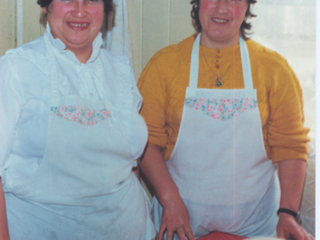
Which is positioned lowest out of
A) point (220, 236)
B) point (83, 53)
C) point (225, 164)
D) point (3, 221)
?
point (220, 236)

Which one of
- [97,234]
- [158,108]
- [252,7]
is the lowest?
[97,234]

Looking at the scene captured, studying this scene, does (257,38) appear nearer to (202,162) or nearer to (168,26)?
(168,26)

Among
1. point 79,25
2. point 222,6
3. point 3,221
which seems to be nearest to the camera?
point 3,221

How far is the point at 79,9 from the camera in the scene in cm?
82

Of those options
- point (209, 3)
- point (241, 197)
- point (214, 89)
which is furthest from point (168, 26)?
point (241, 197)

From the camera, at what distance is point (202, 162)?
3.12 ft

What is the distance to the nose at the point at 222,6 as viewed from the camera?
3.07 feet

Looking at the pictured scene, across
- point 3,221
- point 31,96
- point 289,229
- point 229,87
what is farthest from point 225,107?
point 3,221

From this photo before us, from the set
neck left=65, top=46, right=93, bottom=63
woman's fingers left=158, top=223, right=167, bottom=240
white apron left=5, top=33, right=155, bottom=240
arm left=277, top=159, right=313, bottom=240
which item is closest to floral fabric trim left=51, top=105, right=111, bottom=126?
white apron left=5, top=33, right=155, bottom=240

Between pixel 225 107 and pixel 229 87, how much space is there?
6cm

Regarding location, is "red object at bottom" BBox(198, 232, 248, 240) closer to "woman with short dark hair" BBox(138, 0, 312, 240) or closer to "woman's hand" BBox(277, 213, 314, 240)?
"woman with short dark hair" BBox(138, 0, 312, 240)

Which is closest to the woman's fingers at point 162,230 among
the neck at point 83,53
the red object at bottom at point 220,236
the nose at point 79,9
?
the red object at bottom at point 220,236

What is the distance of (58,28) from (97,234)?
528 millimetres

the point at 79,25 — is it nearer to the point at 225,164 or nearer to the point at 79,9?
the point at 79,9
